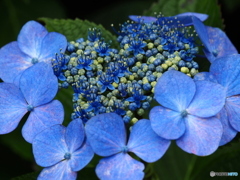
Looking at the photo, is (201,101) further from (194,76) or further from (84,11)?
(84,11)

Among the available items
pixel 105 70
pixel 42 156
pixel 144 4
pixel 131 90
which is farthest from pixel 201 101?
pixel 144 4

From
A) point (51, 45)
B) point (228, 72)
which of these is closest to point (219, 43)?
point (228, 72)

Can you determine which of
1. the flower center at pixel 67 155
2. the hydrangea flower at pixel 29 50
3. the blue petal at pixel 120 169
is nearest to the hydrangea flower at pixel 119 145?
the blue petal at pixel 120 169

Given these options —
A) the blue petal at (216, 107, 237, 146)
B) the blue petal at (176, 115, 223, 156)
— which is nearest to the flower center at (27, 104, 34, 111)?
the blue petal at (176, 115, 223, 156)

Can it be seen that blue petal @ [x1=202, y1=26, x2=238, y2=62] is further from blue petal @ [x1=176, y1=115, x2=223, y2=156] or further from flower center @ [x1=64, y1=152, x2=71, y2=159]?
flower center @ [x1=64, y1=152, x2=71, y2=159]

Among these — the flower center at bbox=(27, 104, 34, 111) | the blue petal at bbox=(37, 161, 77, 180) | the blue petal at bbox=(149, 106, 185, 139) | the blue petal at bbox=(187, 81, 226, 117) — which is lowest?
the blue petal at bbox=(37, 161, 77, 180)
